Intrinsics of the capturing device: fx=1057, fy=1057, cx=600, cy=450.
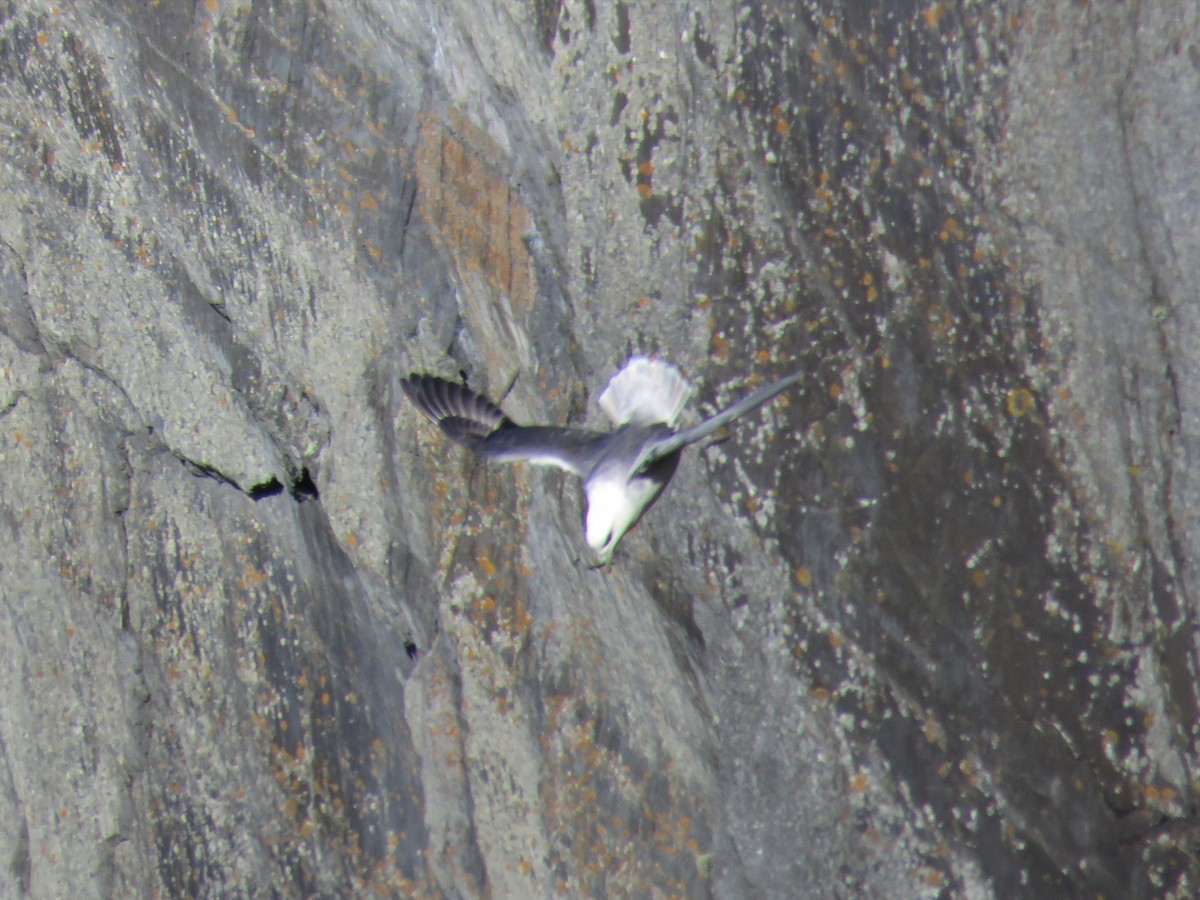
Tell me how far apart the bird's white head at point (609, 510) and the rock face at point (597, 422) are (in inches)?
5.9

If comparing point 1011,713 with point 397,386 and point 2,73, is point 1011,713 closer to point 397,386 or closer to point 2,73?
point 397,386

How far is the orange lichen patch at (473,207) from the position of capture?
73.8 inches

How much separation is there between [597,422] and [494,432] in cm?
19

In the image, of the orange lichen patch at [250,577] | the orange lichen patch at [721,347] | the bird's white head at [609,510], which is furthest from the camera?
the orange lichen patch at [250,577]

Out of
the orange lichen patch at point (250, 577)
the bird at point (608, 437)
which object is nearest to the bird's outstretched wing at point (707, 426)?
the bird at point (608, 437)

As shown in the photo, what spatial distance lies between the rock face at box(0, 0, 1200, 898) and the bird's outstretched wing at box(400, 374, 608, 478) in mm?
117

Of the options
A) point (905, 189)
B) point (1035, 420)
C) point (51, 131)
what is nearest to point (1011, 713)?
point (1035, 420)

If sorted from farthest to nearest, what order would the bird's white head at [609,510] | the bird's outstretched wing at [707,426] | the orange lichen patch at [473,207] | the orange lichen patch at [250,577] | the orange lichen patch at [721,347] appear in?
1. the orange lichen patch at [250,577]
2. the orange lichen patch at [473,207]
3. the orange lichen patch at [721,347]
4. the bird's white head at [609,510]
5. the bird's outstretched wing at [707,426]

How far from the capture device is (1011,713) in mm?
1623

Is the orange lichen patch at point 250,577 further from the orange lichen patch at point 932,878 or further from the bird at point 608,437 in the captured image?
the orange lichen patch at point 932,878

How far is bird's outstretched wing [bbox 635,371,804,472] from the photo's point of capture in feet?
4.51

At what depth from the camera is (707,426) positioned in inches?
55.9

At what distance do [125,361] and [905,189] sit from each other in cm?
155

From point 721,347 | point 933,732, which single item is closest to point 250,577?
point 721,347
